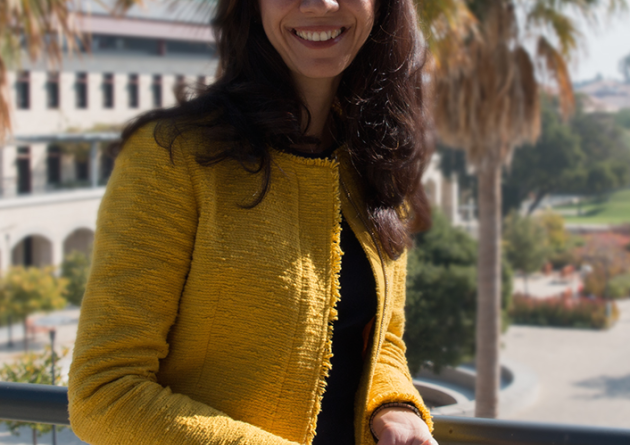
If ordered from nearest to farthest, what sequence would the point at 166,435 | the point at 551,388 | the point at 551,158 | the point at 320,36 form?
the point at 166,435
the point at 320,36
the point at 551,388
the point at 551,158

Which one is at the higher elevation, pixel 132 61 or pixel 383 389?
pixel 132 61

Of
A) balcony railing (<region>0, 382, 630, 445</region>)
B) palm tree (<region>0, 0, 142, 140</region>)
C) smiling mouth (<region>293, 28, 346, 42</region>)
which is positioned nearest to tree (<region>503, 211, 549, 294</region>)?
palm tree (<region>0, 0, 142, 140</region>)

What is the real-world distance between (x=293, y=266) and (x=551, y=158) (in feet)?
161

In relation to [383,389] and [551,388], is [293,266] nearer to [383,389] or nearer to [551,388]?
[383,389]

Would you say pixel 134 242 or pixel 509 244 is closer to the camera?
pixel 134 242

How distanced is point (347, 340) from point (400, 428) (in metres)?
0.21

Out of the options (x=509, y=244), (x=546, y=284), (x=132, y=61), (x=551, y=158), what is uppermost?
(x=132, y=61)

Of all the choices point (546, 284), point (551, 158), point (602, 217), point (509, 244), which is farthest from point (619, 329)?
point (602, 217)

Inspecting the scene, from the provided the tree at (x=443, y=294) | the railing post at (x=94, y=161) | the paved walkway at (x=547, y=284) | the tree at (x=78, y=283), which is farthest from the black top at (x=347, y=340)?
the paved walkway at (x=547, y=284)

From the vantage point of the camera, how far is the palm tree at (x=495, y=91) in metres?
9.09

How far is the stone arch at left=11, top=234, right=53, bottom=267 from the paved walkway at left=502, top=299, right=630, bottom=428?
18501 millimetres

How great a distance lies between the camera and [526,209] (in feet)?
168

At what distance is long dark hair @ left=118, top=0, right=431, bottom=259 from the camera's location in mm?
1277

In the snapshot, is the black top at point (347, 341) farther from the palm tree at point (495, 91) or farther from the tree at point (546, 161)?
→ the tree at point (546, 161)
